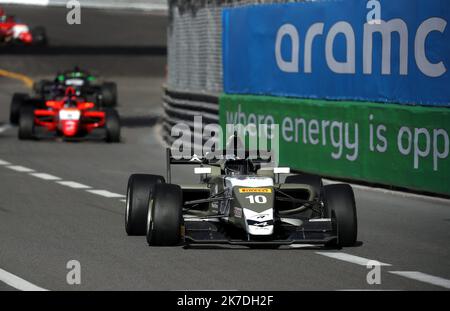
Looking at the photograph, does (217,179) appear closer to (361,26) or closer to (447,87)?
(447,87)

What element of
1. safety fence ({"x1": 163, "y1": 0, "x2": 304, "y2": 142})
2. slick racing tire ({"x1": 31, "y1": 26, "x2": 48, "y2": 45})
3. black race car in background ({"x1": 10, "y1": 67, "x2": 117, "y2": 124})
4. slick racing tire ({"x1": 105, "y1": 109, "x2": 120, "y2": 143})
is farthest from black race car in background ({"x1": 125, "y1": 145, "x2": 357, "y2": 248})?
slick racing tire ({"x1": 31, "y1": 26, "x2": 48, "y2": 45})

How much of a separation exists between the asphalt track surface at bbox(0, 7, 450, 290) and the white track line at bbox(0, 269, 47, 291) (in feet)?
0.15

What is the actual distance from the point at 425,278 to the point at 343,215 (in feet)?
5.88

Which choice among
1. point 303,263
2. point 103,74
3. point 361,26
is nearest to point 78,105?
point 361,26

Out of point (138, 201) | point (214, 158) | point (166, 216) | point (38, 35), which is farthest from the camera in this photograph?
point (38, 35)

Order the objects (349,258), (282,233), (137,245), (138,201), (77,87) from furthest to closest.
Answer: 1. (77,87)
2. (138,201)
3. (137,245)
4. (282,233)
5. (349,258)

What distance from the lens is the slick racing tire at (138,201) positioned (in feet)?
45.5

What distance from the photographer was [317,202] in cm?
1366

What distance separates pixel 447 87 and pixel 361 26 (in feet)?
8.18

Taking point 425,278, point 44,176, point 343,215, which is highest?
point 343,215

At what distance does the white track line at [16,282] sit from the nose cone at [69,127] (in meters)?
18.1

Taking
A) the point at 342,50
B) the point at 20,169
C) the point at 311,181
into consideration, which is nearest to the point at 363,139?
the point at 342,50

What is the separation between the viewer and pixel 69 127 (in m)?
29.6

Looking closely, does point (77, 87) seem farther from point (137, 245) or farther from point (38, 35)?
point (38, 35)
